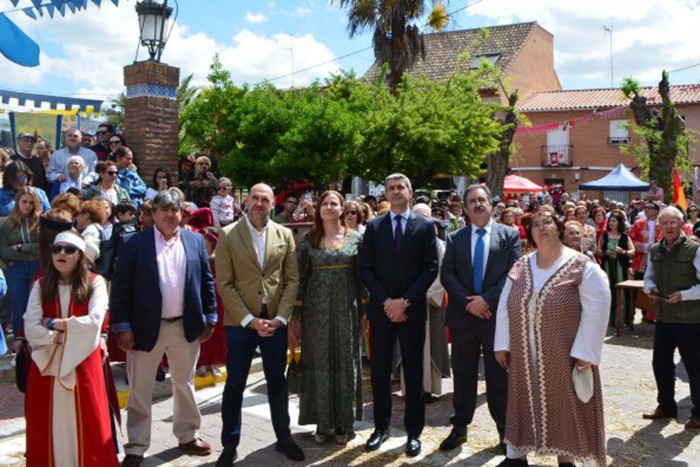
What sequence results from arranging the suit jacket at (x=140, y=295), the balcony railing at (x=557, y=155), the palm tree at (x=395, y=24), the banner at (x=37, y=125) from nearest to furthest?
the suit jacket at (x=140, y=295), the banner at (x=37, y=125), the palm tree at (x=395, y=24), the balcony railing at (x=557, y=155)

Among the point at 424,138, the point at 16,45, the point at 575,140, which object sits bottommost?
the point at 424,138

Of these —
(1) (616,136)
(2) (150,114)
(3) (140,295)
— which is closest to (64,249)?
(3) (140,295)

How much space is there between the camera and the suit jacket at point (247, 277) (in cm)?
503

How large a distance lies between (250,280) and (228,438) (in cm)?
117

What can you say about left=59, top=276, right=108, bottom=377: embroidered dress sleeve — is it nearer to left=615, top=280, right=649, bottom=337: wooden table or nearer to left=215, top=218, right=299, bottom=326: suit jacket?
left=215, top=218, right=299, bottom=326: suit jacket

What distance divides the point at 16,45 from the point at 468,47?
107ft

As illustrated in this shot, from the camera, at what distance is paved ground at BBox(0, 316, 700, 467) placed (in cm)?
517

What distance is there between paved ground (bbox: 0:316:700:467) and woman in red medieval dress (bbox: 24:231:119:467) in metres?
0.83

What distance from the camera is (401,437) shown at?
18.5ft

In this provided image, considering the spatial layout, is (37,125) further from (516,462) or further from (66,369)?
(516,462)

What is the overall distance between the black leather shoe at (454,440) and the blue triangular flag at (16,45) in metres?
8.39

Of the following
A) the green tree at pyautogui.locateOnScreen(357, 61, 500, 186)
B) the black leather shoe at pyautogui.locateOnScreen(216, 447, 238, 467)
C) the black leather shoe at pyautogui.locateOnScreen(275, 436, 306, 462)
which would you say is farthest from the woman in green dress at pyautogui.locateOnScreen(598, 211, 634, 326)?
the black leather shoe at pyautogui.locateOnScreen(216, 447, 238, 467)

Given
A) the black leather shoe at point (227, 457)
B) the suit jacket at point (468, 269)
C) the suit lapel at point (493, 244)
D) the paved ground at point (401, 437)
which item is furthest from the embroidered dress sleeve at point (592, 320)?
the black leather shoe at point (227, 457)

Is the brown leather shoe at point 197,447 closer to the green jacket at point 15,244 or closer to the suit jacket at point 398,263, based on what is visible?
the suit jacket at point 398,263
